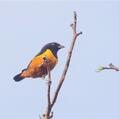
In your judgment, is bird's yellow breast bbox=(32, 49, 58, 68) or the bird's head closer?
→ bird's yellow breast bbox=(32, 49, 58, 68)

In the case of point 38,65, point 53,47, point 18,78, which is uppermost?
point 53,47

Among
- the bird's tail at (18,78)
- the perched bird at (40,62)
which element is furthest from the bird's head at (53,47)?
the bird's tail at (18,78)

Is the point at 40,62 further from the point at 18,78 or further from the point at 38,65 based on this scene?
the point at 18,78

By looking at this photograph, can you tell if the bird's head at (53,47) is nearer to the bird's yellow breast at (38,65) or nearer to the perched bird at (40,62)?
the perched bird at (40,62)

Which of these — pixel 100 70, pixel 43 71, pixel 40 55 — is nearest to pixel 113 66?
pixel 100 70

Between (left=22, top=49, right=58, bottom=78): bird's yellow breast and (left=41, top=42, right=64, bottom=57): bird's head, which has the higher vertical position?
(left=41, top=42, right=64, bottom=57): bird's head

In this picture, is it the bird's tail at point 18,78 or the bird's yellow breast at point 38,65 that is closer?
the bird's yellow breast at point 38,65

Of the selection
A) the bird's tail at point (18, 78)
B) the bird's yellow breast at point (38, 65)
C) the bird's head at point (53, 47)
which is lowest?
the bird's tail at point (18, 78)

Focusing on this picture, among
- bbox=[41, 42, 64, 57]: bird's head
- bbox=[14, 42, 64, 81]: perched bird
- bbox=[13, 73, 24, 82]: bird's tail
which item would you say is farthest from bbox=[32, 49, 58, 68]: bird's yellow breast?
bbox=[13, 73, 24, 82]: bird's tail

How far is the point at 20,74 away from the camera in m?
6.45

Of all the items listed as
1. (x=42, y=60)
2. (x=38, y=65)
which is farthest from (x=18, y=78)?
(x=42, y=60)

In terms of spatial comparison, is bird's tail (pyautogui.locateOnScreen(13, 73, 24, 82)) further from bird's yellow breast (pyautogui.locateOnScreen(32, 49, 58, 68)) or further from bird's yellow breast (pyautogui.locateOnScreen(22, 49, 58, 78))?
bird's yellow breast (pyautogui.locateOnScreen(32, 49, 58, 68))

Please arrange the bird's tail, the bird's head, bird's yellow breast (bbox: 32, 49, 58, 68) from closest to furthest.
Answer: bird's yellow breast (bbox: 32, 49, 58, 68) < the bird's tail < the bird's head

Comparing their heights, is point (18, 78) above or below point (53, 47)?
below
